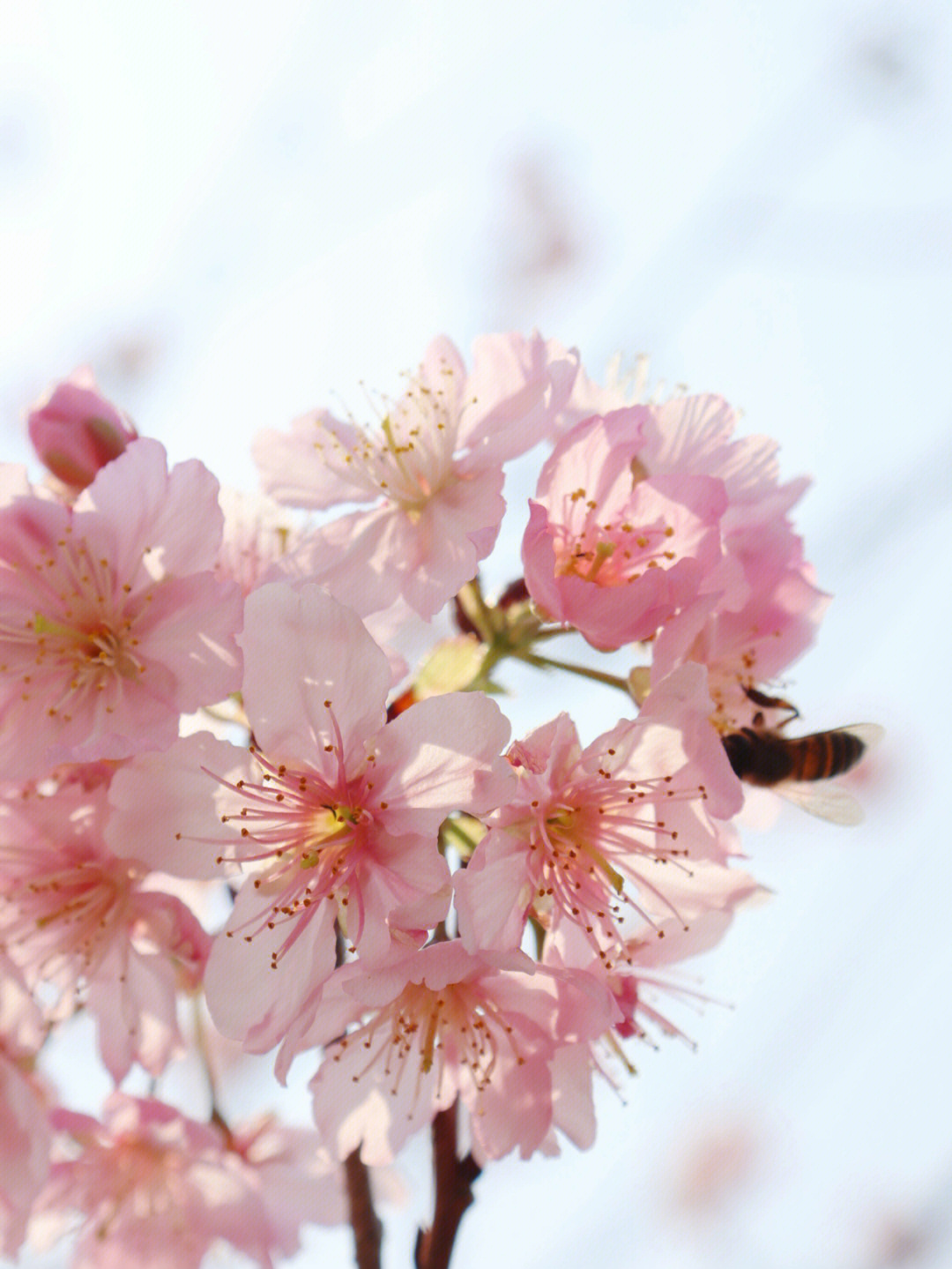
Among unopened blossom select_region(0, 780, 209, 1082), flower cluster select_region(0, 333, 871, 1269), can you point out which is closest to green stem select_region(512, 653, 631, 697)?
flower cluster select_region(0, 333, 871, 1269)

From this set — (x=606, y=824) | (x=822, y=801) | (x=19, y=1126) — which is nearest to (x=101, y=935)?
(x=19, y=1126)

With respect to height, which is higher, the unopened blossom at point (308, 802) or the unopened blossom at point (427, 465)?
the unopened blossom at point (427, 465)

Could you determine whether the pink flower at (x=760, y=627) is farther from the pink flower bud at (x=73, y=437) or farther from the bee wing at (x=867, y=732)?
the pink flower bud at (x=73, y=437)

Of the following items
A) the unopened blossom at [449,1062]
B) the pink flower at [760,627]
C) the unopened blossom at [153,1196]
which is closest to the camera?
the unopened blossom at [449,1062]

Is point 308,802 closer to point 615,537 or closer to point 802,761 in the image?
point 615,537

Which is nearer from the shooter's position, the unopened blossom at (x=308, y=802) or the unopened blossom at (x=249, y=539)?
the unopened blossom at (x=308, y=802)

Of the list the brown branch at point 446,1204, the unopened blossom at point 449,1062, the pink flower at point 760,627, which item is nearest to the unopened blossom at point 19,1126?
the unopened blossom at point 449,1062

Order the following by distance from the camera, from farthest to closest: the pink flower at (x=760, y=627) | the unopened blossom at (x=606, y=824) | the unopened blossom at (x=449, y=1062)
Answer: the pink flower at (x=760, y=627)
the unopened blossom at (x=449, y=1062)
the unopened blossom at (x=606, y=824)
